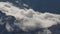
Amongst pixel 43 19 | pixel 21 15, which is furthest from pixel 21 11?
pixel 43 19

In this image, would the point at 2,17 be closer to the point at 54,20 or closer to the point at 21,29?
the point at 21,29

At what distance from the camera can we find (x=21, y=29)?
20.6 meters

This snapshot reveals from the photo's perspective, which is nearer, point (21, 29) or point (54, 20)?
point (21, 29)

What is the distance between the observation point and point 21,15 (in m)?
22.6

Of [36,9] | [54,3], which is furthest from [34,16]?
[54,3]

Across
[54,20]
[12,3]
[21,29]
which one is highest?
[12,3]

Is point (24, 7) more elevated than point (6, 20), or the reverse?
point (24, 7)

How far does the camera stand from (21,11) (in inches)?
899

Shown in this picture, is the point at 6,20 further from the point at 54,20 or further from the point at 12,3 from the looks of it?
the point at 54,20

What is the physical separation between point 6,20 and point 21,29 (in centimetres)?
145

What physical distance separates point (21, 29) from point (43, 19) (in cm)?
337

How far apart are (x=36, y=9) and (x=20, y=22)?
2118 mm

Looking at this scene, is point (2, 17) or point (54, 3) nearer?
point (2, 17)

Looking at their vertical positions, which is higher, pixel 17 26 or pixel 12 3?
pixel 12 3
